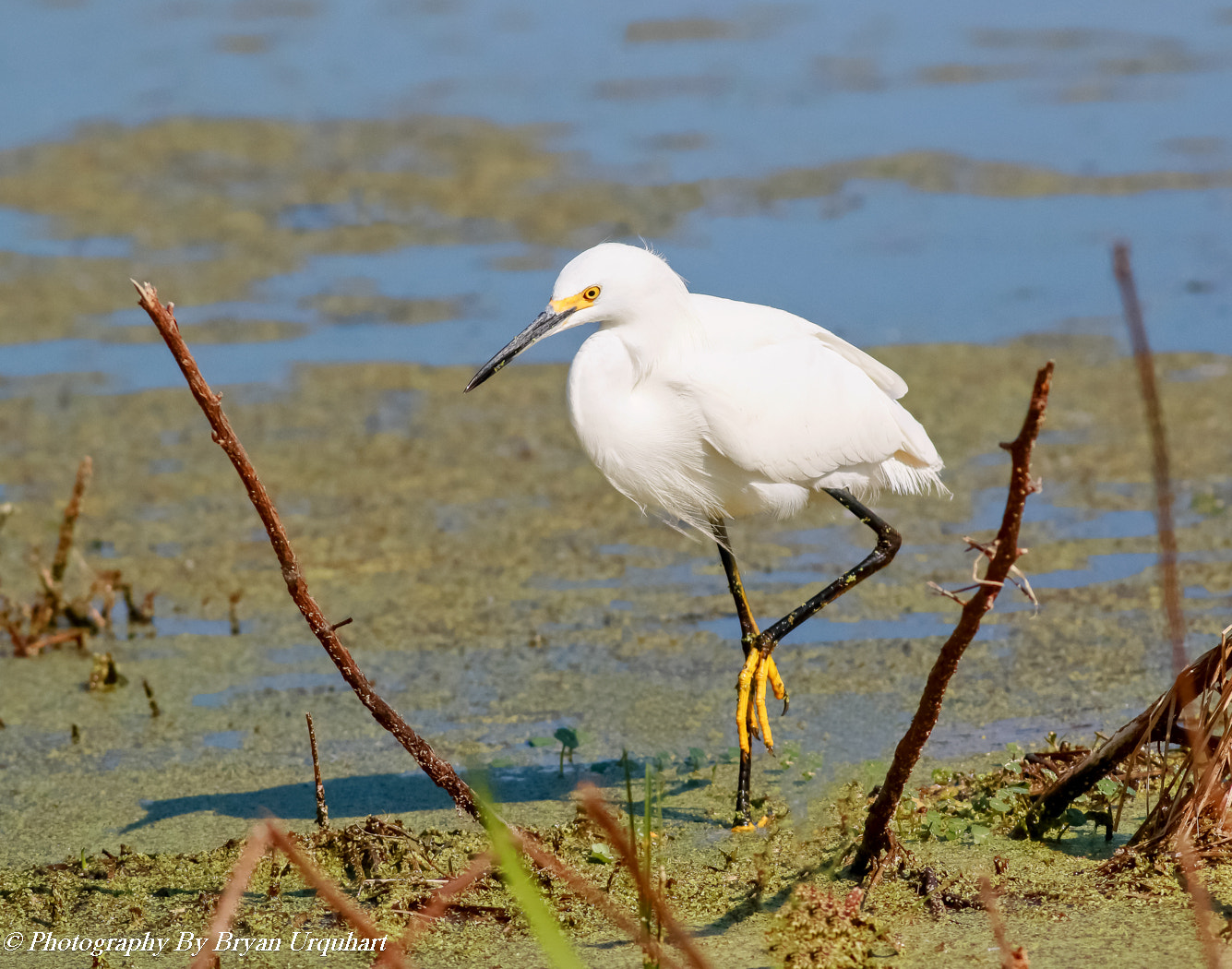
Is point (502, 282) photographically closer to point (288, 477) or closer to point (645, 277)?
point (288, 477)

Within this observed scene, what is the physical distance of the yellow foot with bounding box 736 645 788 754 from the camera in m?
3.39

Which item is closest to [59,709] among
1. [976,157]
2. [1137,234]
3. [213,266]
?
[213,266]

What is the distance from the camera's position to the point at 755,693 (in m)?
3.54

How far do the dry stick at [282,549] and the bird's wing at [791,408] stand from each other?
1.03 meters

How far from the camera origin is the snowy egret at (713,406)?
3.34 m

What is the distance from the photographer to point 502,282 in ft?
28.1

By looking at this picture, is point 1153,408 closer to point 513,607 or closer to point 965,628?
point 965,628

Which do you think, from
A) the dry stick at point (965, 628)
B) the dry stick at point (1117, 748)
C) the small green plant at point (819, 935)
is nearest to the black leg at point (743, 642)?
the dry stick at point (965, 628)

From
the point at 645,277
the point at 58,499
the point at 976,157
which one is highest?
the point at 976,157

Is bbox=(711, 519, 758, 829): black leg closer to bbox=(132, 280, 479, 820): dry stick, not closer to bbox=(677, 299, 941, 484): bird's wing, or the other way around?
bbox=(677, 299, 941, 484): bird's wing

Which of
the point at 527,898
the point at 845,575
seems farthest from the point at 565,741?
the point at 527,898

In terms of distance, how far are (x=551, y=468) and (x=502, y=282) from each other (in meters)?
2.62

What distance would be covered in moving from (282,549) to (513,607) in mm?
2350

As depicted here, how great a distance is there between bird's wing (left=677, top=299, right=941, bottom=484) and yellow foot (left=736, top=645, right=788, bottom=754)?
1.48 feet
